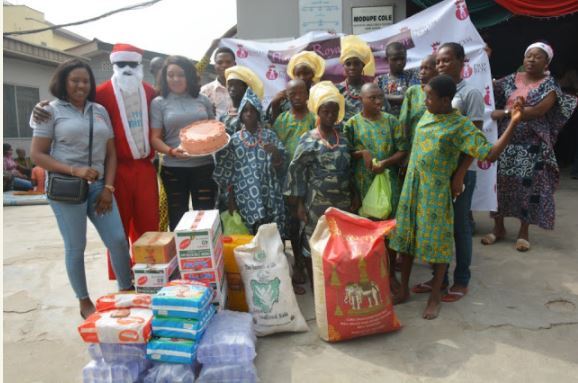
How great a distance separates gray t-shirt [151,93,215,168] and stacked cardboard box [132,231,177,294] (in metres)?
0.81

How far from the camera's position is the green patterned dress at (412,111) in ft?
10.5

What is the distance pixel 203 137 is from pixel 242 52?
2372mm

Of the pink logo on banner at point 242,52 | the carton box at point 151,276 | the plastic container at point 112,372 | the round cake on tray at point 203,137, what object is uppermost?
the pink logo on banner at point 242,52

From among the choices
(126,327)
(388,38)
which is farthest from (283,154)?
(388,38)

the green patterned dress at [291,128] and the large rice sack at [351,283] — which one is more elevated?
the green patterned dress at [291,128]

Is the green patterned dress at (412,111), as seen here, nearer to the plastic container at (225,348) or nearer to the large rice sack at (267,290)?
the large rice sack at (267,290)

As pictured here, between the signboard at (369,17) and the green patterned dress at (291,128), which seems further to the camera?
the signboard at (369,17)

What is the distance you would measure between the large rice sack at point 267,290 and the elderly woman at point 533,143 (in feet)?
8.79

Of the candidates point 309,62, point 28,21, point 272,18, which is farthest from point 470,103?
point 28,21

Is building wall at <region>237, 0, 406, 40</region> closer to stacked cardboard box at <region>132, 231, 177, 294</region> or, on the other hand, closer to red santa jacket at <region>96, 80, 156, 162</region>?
red santa jacket at <region>96, 80, 156, 162</region>

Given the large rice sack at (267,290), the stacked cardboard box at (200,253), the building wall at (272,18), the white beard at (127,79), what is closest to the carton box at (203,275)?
the stacked cardboard box at (200,253)

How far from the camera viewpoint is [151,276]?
264 cm

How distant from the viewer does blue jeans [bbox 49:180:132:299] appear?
2830mm

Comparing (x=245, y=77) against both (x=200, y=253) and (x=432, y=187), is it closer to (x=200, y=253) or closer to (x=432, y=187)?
(x=200, y=253)
